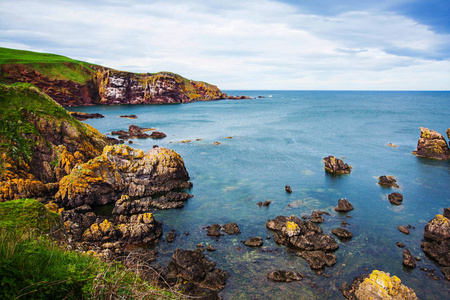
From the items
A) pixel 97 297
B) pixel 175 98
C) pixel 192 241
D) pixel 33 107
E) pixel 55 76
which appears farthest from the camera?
pixel 175 98

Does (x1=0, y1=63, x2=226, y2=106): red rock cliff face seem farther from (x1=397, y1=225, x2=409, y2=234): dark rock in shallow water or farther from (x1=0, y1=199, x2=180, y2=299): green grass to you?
(x1=397, y1=225, x2=409, y2=234): dark rock in shallow water

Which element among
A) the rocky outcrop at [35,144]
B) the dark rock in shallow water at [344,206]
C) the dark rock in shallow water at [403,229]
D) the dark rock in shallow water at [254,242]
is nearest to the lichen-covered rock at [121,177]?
the rocky outcrop at [35,144]

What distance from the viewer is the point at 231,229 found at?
27609 millimetres

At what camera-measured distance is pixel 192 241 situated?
2586cm

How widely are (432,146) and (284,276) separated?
51379 mm

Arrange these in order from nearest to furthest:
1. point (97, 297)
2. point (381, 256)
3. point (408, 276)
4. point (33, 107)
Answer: point (97, 297) → point (408, 276) → point (381, 256) → point (33, 107)

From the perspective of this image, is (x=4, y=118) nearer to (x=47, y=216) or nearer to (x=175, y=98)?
(x=47, y=216)

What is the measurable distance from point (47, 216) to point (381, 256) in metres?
25.9

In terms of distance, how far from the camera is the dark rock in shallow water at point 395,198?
34.3 metres

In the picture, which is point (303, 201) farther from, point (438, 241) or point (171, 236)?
point (171, 236)

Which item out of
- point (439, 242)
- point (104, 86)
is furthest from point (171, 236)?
point (104, 86)

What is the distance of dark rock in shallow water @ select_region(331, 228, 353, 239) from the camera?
1040 inches

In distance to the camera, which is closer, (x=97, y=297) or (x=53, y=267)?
(x=97, y=297)

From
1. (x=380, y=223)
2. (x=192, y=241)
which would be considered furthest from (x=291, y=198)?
(x=192, y=241)
